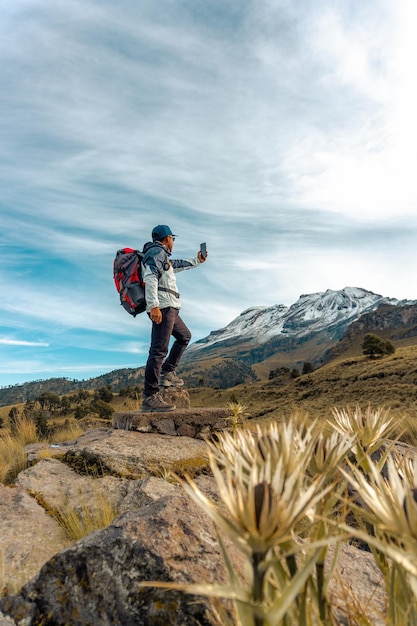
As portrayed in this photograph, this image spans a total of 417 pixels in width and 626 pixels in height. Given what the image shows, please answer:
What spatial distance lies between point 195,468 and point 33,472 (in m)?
2.02

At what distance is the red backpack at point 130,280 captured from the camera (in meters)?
7.42

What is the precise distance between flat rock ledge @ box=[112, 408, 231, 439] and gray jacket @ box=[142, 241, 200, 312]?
6.25 ft

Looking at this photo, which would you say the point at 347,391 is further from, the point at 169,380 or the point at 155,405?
the point at 155,405

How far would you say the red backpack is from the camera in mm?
7422

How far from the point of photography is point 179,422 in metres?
7.14

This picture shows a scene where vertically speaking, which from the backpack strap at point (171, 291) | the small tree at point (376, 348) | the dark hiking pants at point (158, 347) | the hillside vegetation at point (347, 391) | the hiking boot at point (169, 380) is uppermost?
the small tree at point (376, 348)

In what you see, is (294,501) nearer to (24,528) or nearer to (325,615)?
(325,615)

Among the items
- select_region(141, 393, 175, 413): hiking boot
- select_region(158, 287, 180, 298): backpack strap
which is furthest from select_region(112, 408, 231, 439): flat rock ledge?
select_region(158, 287, 180, 298): backpack strap

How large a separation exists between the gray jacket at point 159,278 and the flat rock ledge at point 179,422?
6.25 feet

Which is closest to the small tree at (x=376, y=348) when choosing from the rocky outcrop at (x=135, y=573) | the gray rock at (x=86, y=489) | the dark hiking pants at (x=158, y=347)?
the dark hiking pants at (x=158, y=347)

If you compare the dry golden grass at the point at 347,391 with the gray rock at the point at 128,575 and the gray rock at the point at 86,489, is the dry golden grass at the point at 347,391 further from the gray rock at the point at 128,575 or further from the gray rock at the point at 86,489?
the gray rock at the point at 128,575

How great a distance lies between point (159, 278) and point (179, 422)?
2614 millimetres

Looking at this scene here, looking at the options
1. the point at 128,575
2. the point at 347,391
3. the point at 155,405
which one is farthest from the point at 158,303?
the point at 347,391

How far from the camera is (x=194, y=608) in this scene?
1.71m
